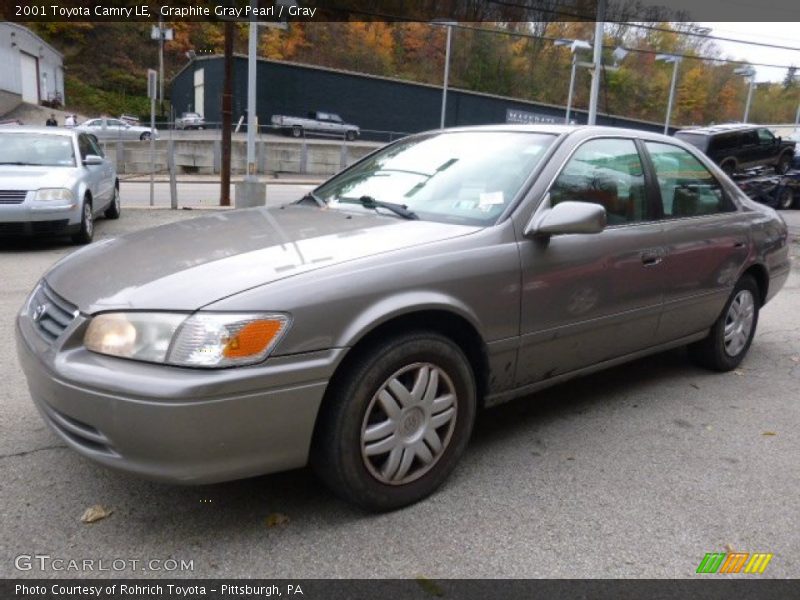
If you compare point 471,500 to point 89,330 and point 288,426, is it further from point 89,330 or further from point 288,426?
point 89,330

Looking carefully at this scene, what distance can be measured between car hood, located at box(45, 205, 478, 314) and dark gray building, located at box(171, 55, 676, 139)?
4041cm

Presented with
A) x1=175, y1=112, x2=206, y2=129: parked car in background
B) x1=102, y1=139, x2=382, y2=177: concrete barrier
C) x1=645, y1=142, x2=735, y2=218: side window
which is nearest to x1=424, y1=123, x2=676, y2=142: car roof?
x1=645, y1=142, x2=735, y2=218: side window

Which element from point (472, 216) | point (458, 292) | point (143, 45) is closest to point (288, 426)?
point (458, 292)

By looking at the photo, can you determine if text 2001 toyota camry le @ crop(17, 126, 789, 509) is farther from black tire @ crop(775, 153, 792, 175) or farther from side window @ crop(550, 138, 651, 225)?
black tire @ crop(775, 153, 792, 175)

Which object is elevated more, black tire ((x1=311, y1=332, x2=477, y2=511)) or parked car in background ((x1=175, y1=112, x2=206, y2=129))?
black tire ((x1=311, y1=332, x2=477, y2=511))

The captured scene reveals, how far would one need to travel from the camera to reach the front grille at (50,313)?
2.57 metres

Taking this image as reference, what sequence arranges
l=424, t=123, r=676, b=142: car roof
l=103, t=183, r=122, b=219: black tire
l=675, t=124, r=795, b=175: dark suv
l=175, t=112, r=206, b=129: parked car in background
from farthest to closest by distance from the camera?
1. l=175, t=112, r=206, b=129: parked car in background
2. l=675, t=124, r=795, b=175: dark suv
3. l=103, t=183, r=122, b=219: black tire
4. l=424, t=123, r=676, b=142: car roof

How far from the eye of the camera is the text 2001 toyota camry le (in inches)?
91.2

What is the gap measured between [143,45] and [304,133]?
37.8m

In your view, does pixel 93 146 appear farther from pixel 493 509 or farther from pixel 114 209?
pixel 493 509

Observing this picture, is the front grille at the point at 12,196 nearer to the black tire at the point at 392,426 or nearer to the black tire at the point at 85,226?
the black tire at the point at 85,226

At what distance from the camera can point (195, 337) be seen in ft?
7.53

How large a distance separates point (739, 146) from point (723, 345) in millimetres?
19086

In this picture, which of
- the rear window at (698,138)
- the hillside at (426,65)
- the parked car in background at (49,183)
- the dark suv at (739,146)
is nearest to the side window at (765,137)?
the dark suv at (739,146)
